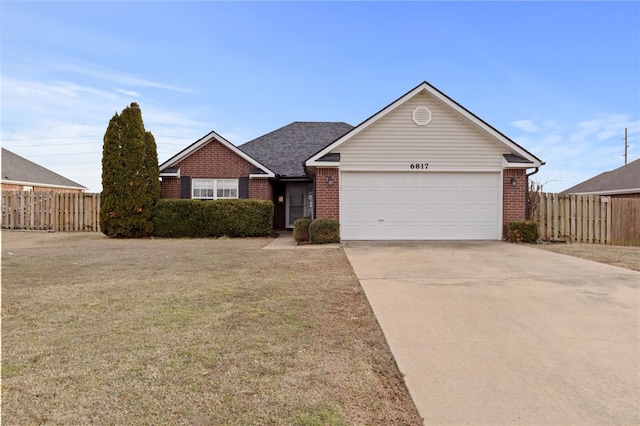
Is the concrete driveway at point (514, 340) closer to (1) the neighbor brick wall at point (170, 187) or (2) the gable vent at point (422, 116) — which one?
(2) the gable vent at point (422, 116)

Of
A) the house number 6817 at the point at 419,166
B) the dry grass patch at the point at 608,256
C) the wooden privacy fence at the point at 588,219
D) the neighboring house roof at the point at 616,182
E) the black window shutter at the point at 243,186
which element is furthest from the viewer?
the neighboring house roof at the point at 616,182

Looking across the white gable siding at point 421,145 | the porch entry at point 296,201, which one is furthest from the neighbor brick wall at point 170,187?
the white gable siding at point 421,145

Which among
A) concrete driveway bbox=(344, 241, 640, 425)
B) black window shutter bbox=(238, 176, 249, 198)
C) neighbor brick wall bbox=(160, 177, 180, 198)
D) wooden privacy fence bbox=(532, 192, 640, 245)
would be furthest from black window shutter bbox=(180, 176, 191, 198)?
wooden privacy fence bbox=(532, 192, 640, 245)

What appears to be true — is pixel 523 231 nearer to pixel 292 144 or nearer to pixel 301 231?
pixel 301 231

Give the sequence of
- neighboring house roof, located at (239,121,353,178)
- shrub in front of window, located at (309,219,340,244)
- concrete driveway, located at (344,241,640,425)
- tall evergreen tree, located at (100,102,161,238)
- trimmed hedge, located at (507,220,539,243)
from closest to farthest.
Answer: concrete driveway, located at (344,241,640,425)
shrub in front of window, located at (309,219,340,244)
trimmed hedge, located at (507,220,539,243)
tall evergreen tree, located at (100,102,161,238)
neighboring house roof, located at (239,121,353,178)

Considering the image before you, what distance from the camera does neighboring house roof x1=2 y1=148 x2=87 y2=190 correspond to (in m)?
25.1

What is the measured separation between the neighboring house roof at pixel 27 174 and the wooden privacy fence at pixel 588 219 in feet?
101

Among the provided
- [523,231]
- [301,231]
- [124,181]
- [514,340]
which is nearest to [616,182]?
[523,231]

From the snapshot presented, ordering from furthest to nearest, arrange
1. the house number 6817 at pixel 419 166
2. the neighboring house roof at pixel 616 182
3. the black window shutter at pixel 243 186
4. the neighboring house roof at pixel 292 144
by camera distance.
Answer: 1. the neighboring house roof at pixel 616 182
2. the neighboring house roof at pixel 292 144
3. the black window shutter at pixel 243 186
4. the house number 6817 at pixel 419 166

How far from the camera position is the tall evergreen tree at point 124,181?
15.1 metres

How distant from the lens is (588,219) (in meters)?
13.9

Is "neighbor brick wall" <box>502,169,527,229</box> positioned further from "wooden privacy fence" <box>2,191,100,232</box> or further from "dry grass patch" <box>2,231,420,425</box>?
"wooden privacy fence" <box>2,191,100,232</box>

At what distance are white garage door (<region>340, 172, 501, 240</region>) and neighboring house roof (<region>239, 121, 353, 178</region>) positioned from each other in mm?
5403

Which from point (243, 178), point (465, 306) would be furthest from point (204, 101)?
point (465, 306)
